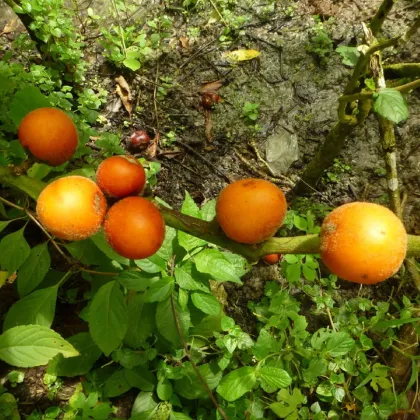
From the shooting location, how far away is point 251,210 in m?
1.30

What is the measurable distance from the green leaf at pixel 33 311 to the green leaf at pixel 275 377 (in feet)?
4.41

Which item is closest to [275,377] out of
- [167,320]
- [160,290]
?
[167,320]

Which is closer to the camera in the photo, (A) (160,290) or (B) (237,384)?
(A) (160,290)

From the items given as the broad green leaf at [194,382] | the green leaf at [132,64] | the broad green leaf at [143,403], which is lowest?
the broad green leaf at [143,403]

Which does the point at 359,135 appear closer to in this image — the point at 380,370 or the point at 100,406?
the point at 380,370

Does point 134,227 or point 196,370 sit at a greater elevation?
point 134,227

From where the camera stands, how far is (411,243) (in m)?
1.34

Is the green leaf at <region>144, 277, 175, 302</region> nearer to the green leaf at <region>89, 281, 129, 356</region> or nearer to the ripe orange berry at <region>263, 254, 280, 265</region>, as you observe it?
the green leaf at <region>89, 281, 129, 356</region>

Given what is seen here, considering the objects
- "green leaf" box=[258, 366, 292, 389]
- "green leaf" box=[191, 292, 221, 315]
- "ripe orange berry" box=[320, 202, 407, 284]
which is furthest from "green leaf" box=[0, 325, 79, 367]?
"ripe orange berry" box=[320, 202, 407, 284]

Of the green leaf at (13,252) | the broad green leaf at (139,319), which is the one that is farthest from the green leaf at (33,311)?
the broad green leaf at (139,319)

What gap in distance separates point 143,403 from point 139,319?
639mm

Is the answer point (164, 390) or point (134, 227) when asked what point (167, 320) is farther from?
point (134, 227)

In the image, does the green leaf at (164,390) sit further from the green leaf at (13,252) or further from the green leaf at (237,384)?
the green leaf at (13,252)

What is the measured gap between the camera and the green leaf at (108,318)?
7.54 ft
